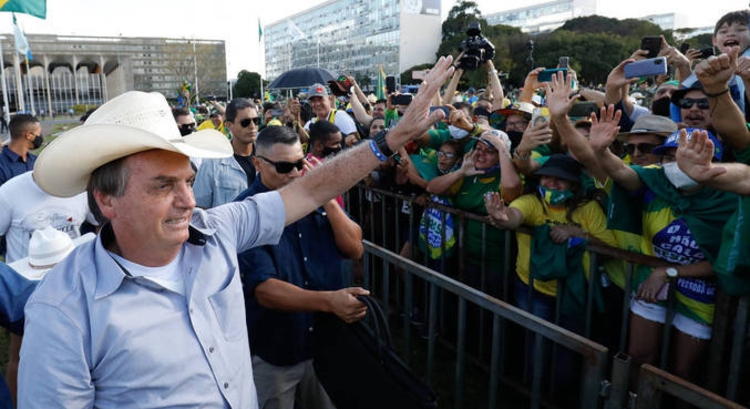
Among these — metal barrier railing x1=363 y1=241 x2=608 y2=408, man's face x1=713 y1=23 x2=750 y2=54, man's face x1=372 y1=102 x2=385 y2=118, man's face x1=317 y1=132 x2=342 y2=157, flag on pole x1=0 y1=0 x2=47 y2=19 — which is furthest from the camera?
flag on pole x1=0 y1=0 x2=47 y2=19

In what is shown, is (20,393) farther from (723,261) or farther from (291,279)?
(723,261)

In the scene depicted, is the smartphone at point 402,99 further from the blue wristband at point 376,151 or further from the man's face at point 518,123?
the blue wristband at point 376,151

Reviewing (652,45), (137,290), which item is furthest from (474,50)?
(137,290)

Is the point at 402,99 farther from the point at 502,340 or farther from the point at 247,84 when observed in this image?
the point at 247,84

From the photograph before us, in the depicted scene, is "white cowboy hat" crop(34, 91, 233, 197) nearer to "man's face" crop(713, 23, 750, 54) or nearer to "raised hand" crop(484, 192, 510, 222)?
"raised hand" crop(484, 192, 510, 222)

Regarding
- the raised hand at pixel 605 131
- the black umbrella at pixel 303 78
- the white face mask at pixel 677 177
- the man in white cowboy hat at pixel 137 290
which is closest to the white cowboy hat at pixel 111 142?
the man in white cowboy hat at pixel 137 290

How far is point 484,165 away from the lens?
3.88 metres

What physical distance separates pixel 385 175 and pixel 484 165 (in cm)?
148

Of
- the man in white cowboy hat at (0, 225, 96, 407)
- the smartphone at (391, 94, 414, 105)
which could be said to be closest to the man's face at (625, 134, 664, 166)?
the smartphone at (391, 94, 414, 105)

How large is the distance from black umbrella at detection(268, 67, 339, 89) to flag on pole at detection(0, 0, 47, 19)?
6.22 m

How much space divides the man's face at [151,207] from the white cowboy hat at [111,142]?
55 mm

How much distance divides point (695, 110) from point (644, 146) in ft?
1.22

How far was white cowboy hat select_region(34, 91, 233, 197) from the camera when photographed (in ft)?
4.80

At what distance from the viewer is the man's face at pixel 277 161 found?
266cm
